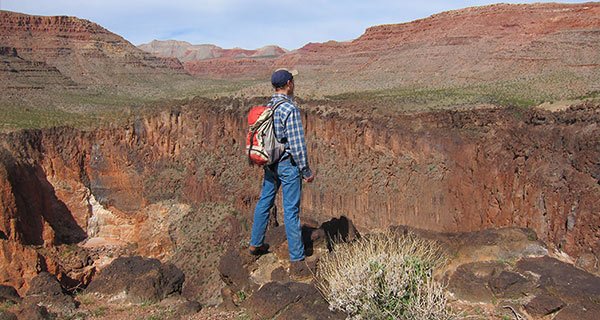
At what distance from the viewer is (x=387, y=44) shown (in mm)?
90625

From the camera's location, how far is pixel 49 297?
28.2 ft

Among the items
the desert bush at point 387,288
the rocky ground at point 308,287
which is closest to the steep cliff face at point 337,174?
the rocky ground at point 308,287

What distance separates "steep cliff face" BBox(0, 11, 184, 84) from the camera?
255 feet

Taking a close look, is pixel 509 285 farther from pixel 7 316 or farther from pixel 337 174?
pixel 337 174

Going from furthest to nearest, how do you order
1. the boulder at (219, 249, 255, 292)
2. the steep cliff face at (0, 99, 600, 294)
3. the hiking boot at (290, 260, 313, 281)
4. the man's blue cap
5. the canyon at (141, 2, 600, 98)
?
the canyon at (141, 2, 600, 98), the steep cliff face at (0, 99, 600, 294), the boulder at (219, 249, 255, 292), the hiking boot at (290, 260, 313, 281), the man's blue cap

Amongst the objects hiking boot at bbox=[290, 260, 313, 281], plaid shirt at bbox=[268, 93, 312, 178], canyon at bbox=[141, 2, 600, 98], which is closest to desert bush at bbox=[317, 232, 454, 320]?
plaid shirt at bbox=[268, 93, 312, 178]

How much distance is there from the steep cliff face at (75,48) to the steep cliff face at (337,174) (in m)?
49.2

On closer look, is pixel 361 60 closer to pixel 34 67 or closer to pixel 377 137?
pixel 34 67

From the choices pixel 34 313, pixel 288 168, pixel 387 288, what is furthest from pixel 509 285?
pixel 34 313

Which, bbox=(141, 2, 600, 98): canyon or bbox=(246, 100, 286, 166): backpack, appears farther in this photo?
bbox=(141, 2, 600, 98): canyon

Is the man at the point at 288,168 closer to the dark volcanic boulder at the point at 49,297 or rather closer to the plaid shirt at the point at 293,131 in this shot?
the plaid shirt at the point at 293,131

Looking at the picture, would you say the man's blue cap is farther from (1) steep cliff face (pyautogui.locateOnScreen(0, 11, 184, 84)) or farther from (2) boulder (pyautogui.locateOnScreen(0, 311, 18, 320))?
(1) steep cliff face (pyautogui.locateOnScreen(0, 11, 184, 84))

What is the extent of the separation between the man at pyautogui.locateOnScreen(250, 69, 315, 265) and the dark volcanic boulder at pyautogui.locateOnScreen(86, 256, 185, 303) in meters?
2.54

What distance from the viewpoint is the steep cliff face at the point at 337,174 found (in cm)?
1542
